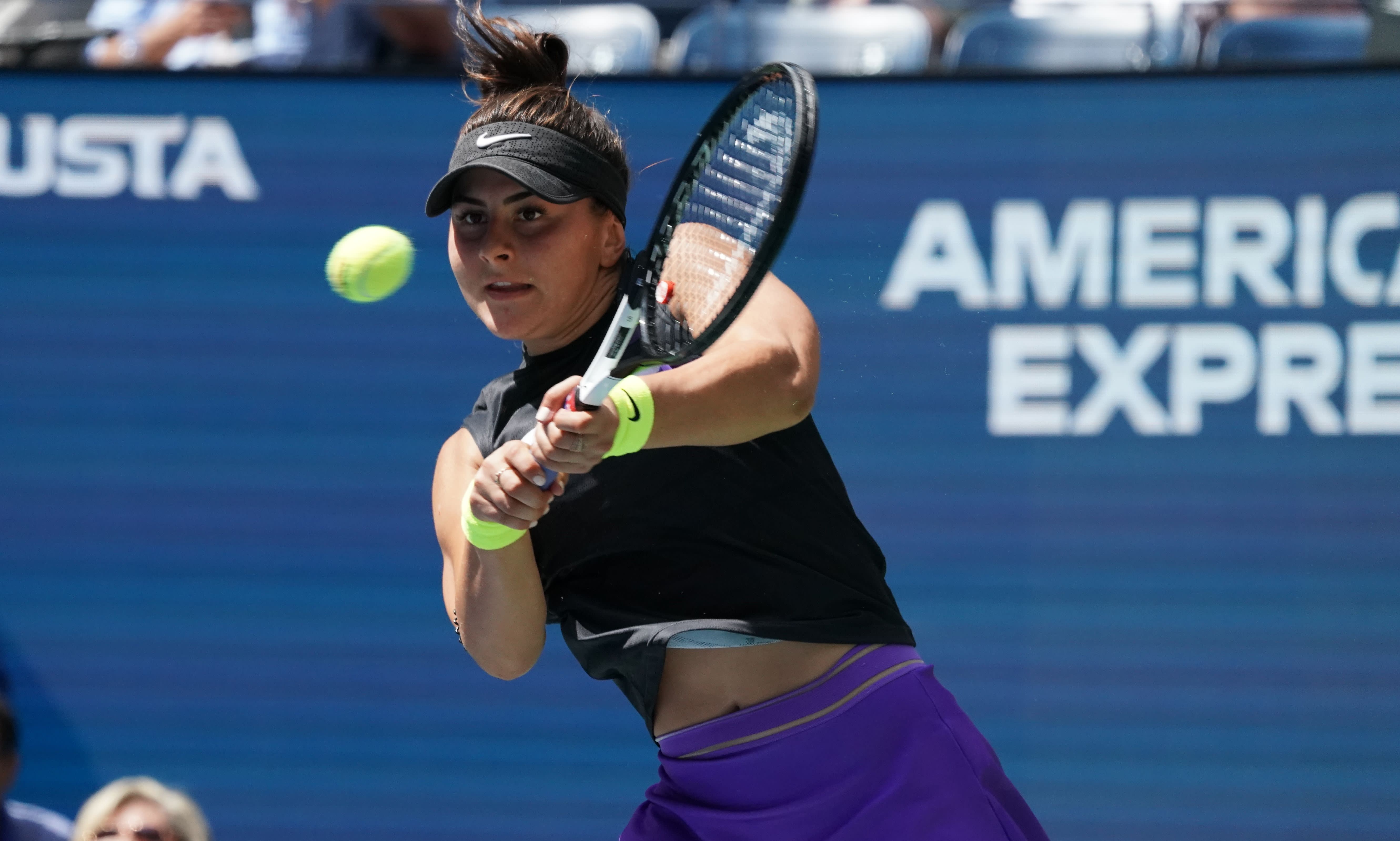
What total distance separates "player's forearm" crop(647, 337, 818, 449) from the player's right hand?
152 millimetres

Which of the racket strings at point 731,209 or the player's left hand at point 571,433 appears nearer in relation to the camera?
the player's left hand at point 571,433

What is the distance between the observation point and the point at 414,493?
178 inches

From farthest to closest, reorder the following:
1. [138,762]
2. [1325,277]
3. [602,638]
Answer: [138,762] → [1325,277] → [602,638]

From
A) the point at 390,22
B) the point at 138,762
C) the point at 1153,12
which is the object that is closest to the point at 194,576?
the point at 138,762

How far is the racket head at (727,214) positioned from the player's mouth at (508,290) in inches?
8.4

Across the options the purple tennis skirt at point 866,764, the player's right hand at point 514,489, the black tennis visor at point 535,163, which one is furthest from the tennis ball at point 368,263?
the purple tennis skirt at point 866,764

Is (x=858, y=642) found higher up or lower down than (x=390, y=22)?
lower down

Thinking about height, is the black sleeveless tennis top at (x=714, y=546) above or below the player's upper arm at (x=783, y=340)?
below

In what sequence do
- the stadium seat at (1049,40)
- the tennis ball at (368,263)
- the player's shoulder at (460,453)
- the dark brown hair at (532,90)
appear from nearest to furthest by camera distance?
the dark brown hair at (532,90)
the player's shoulder at (460,453)
the tennis ball at (368,263)
the stadium seat at (1049,40)

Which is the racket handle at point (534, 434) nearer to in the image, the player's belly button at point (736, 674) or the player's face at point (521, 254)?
the player's face at point (521, 254)

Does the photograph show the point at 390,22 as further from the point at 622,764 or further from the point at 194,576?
the point at 622,764

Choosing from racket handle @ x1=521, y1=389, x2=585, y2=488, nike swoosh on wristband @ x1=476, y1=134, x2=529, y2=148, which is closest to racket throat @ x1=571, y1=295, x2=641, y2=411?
racket handle @ x1=521, y1=389, x2=585, y2=488

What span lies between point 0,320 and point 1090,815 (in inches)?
142

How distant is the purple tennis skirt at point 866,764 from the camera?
2172 mm
